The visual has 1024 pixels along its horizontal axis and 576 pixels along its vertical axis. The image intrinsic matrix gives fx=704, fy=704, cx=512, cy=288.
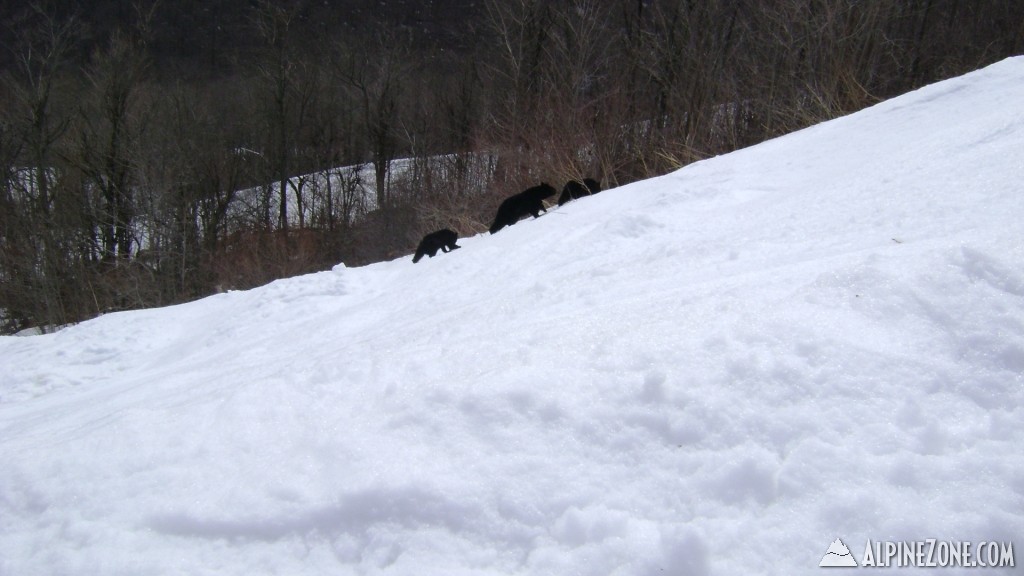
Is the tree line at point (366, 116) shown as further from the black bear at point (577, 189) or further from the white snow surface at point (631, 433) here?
the white snow surface at point (631, 433)

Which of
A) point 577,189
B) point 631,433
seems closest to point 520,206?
point 577,189

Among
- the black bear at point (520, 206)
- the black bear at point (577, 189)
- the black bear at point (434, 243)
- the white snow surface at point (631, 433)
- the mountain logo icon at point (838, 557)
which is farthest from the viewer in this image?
the black bear at point (577, 189)

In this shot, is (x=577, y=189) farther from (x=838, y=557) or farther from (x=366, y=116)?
(x=366, y=116)

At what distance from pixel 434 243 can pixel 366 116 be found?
2533 cm

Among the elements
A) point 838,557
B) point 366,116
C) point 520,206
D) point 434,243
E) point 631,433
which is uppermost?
point 366,116

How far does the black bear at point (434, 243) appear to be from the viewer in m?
7.96

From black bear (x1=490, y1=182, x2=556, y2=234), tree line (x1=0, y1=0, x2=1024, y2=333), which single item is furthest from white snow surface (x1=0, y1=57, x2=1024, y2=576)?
tree line (x1=0, y1=0, x2=1024, y2=333)

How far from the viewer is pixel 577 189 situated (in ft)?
29.8

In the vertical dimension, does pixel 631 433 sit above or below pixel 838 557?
above

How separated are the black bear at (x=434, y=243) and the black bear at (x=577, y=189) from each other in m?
1.53

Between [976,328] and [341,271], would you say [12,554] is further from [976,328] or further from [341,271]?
[341,271]

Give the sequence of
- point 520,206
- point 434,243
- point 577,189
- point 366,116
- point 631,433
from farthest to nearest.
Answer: point 366,116 → point 577,189 → point 520,206 → point 434,243 → point 631,433

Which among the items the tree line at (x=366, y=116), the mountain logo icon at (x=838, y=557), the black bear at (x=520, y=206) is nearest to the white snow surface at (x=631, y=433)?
the mountain logo icon at (x=838, y=557)

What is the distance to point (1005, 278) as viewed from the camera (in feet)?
9.73
